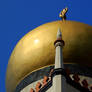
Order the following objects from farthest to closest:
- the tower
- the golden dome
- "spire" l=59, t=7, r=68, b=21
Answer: "spire" l=59, t=7, r=68, b=21 < the golden dome < the tower

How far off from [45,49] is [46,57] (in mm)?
461

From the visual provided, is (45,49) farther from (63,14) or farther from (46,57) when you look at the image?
(63,14)

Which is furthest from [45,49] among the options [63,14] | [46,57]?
[63,14]

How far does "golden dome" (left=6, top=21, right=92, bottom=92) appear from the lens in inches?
890

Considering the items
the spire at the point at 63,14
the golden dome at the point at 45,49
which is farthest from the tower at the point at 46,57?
the spire at the point at 63,14

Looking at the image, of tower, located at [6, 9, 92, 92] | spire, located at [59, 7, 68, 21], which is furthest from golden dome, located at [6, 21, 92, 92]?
spire, located at [59, 7, 68, 21]

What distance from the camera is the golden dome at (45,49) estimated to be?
22.6m

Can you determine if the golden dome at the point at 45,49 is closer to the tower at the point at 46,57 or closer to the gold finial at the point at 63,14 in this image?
the tower at the point at 46,57

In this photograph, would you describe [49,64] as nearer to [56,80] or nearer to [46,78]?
[46,78]

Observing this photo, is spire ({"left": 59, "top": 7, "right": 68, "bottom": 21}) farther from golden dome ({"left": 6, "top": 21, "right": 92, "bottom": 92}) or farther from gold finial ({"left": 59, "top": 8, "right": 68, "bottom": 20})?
golden dome ({"left": 6, "top": 21, "right": 92, "bottom": 92})

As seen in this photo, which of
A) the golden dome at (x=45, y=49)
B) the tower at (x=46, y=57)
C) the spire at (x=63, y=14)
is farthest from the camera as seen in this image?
the spire at (x=63, y=14)

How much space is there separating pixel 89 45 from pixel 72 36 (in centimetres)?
95

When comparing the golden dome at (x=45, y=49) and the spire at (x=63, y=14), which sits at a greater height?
the spire at (x=63, y=14)

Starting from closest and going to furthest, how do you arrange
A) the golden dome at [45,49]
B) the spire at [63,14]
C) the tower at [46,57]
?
the tower at [46,57]
the golden dome at [45,49]
the spire at [63,14]
